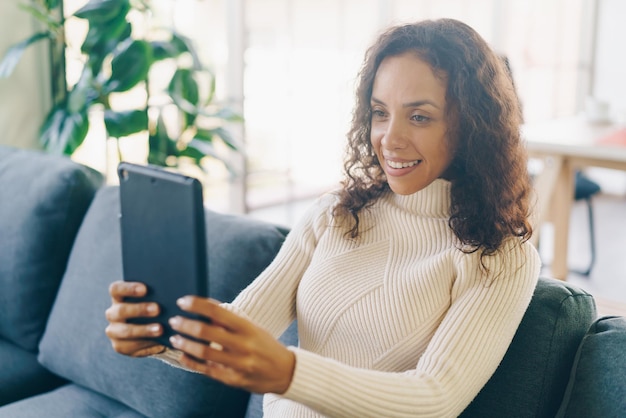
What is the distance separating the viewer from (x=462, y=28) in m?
1.19

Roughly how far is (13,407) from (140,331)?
74cm

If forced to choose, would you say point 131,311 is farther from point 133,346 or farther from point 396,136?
point 396,136

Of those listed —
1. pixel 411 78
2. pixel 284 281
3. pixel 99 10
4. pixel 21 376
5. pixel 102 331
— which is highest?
pixel 99 10

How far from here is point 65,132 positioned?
8.61ft

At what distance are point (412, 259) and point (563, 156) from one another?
6.65ft

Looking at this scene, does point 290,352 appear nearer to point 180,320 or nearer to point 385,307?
point 180,320

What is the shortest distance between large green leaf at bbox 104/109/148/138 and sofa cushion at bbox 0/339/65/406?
920 millimetres

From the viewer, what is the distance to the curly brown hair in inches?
45.4

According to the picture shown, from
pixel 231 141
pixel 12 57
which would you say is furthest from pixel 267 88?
pixel 12 57

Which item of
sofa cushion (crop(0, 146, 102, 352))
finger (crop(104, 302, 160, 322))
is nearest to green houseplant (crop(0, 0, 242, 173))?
sofa cushion (crop(0, 146, 102, 352))

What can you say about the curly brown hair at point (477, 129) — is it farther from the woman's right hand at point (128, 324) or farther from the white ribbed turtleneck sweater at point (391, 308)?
the woman's right hand at point (128, 324)

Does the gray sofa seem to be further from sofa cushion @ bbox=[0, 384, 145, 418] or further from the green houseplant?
the green houseplant

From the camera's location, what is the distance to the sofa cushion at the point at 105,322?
4.83 feet

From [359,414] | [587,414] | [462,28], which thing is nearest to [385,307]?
[359,414]
